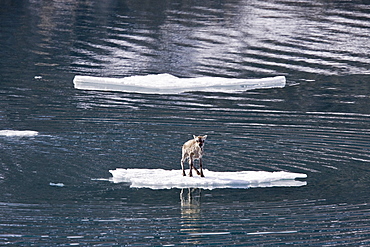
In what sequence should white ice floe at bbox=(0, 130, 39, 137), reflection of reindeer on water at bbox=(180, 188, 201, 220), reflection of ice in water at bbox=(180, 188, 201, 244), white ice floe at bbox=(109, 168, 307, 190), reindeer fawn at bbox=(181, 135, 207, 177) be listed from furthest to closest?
white ice floe at bbox=(0, 130, 39, 137), reindeer fawn at bbox=(181, 135, 207, 177), white ice floe at bbox=(109, 168, 307, 190), reflection of reindeer on water at bbox=(180, 188, 201, 220), reflection of ice in water at bbox=(180, 188, 201, 244)

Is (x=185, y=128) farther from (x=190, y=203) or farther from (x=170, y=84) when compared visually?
(x=170, y=84)

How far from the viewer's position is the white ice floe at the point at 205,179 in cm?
1334

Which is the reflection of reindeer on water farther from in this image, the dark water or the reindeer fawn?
the reindeer fawn

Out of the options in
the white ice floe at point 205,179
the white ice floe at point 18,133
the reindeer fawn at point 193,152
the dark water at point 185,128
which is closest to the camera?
the dark water at point 185,128

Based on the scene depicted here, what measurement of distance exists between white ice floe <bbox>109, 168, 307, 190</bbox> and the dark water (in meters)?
0.16

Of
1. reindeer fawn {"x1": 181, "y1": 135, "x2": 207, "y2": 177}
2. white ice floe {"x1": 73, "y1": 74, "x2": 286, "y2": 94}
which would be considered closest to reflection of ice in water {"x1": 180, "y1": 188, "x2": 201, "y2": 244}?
reindeer fawn {"x1": 181, "y1": 135, "x2": 207, "y2": 177}

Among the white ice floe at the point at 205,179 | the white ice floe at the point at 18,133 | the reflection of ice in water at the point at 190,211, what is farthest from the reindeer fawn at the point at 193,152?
the white ice floe at the point at 18,133

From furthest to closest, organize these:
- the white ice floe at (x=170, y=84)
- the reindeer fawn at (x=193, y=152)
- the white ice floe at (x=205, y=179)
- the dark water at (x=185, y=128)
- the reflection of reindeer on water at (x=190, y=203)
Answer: the white ice floe at (x=170, y=84)
the reindeer fawn at (x=193, y=152)
the white ice floe at (x=205, y=179)
the reflection of reindeer on water at (x=190, y=203)
the dark water at (x=185, y=128)

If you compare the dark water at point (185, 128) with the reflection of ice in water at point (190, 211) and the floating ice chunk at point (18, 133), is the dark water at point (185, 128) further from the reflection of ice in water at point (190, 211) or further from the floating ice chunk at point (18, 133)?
the floating ice chunk at point (18, 133)

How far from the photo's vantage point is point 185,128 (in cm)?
1780

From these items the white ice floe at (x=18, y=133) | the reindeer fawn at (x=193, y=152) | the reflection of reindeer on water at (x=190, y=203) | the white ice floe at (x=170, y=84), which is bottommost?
the white ice floe at (x=170, y=84)

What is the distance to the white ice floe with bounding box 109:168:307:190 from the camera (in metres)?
13.3

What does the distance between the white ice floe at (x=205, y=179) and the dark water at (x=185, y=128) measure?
0.16 m

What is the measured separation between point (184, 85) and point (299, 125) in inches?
233
